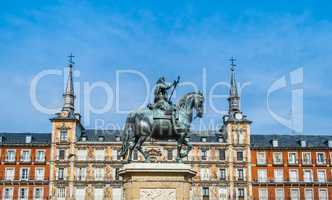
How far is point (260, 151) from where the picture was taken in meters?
71.9

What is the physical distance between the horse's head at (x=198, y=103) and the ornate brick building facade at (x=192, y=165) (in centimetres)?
5104

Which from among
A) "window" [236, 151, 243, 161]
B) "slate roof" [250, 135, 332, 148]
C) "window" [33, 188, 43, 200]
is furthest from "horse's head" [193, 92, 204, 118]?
"window" [33, 188, 43, 200]

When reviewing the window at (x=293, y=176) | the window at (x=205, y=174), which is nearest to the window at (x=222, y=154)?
the window at (x=205, y=174)

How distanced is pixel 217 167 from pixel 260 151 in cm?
712

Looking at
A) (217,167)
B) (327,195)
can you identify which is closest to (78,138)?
(217,167)

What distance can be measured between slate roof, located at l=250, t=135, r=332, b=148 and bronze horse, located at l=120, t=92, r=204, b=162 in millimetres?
56052

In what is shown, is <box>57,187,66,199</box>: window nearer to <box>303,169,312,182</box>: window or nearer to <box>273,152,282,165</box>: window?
<box>273,152,282,165</box>: window

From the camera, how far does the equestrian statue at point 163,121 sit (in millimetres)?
17125

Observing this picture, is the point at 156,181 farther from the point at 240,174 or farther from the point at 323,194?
the point at 323,194

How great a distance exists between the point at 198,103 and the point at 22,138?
5994cm

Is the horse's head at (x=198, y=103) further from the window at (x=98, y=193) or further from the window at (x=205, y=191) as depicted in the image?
the window at (x=98, y=193)

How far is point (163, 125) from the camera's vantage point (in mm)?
17125

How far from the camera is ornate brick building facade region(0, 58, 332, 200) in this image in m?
69.1

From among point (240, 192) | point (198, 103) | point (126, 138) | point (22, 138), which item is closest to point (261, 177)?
point (240, 192)
